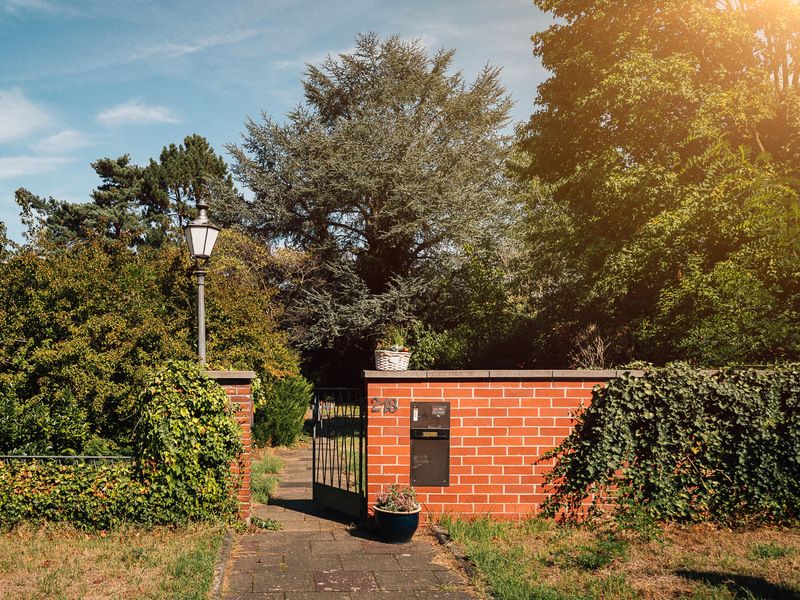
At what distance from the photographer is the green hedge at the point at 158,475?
688 centimetres

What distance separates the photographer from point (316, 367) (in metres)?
25.5

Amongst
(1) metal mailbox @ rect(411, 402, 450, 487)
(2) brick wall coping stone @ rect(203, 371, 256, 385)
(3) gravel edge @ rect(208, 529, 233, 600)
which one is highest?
(2) brick wall coping stone @ rect(203, 371, 256, 385)

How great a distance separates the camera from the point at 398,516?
6.87 meters

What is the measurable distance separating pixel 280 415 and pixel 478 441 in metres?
8.50

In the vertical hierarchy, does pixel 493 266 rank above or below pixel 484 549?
above

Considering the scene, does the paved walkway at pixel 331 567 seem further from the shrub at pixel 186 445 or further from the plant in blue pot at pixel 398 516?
the shrub at pixel 186 445

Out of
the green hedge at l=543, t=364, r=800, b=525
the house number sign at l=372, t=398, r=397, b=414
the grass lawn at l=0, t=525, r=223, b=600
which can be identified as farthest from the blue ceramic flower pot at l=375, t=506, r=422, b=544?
the green hedge at l=543, t=364, r=800, b=525

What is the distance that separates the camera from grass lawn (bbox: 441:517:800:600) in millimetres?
5133

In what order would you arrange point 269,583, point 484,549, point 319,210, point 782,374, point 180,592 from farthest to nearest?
1. point 319,210
2. point 782,374
3. point 484,549
4. point 269,583
5. point 180,592

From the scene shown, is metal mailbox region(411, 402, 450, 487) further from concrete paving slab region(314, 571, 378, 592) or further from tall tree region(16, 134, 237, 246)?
tall tree region(16, 134, 237, 246)

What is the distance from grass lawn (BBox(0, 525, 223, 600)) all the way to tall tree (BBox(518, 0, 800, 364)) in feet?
27.2

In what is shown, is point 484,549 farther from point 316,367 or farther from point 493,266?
point 316,367

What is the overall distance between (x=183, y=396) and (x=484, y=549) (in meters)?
3.45

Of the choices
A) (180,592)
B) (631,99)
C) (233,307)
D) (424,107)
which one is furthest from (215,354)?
(424,107)
